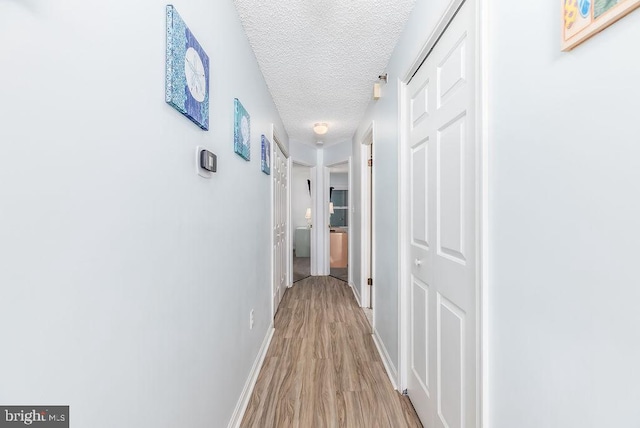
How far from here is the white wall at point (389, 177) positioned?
161 centimetres

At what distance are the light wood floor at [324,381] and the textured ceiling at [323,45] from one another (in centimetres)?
238

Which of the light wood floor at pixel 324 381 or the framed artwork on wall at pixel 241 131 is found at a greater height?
the framed artwork on wall at pixel 241 131

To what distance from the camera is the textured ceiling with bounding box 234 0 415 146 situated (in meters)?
1.64

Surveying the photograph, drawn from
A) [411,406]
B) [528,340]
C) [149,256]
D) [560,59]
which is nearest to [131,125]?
[149,256]

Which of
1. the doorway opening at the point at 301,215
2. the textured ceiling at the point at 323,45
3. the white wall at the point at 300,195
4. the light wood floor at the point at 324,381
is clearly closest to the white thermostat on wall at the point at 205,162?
the textured ceiling at the point at 323,45

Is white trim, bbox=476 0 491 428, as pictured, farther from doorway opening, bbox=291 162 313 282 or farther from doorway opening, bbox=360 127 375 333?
doorway opening, bbox=291 162 313 282

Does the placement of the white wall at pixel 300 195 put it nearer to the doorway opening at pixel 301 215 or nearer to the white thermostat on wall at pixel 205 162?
the doorway opening at pixel 301 215

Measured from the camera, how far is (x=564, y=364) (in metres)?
0.67

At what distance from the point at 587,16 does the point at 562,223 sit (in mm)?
441

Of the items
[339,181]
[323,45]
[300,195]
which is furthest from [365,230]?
[300,195]

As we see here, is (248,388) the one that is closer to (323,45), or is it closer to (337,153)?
(323,45)

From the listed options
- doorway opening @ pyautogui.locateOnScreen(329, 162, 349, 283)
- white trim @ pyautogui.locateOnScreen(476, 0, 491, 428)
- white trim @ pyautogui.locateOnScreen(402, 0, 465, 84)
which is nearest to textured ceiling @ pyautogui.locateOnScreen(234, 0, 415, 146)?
white trim @ pyautogui.locateOnScreen(402, 0, 465, 84)

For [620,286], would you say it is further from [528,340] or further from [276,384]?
[276,384]

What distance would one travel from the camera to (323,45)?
2.01 meters
